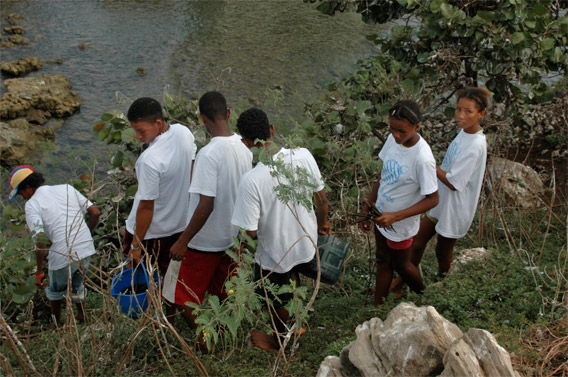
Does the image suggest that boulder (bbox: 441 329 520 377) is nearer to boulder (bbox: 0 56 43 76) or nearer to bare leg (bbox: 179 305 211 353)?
bare leg (bbox: 179 305 211 353)

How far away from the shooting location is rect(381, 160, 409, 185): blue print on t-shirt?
3490mm

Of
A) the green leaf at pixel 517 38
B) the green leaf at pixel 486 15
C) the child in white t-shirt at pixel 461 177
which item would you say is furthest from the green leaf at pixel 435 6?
the child in white t-shirt at pixel 461 177

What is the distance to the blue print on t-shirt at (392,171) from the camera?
349cm

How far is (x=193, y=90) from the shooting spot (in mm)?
11164

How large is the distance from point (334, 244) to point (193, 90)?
820cm

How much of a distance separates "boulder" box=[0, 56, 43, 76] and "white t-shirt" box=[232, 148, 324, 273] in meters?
10.6

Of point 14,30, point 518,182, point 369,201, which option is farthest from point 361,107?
point 14,30

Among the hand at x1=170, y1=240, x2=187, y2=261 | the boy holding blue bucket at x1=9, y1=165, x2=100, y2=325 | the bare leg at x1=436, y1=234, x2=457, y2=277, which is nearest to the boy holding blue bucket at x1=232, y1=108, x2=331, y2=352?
the hand at x1=170, y1=240, x2=187, y2=261

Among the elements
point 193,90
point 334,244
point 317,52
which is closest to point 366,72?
point 334,244

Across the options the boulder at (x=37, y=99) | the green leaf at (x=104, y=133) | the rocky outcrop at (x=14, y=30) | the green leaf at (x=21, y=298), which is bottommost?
the boulder at (x=37, y=99)

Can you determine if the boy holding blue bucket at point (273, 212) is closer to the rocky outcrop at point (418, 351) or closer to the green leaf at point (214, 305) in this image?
the green leaf at point (214, 305)

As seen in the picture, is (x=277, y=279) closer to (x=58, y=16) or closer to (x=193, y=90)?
(x=193, y=90)

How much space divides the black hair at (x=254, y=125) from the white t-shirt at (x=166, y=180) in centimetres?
67

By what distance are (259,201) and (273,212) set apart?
0.40ft
